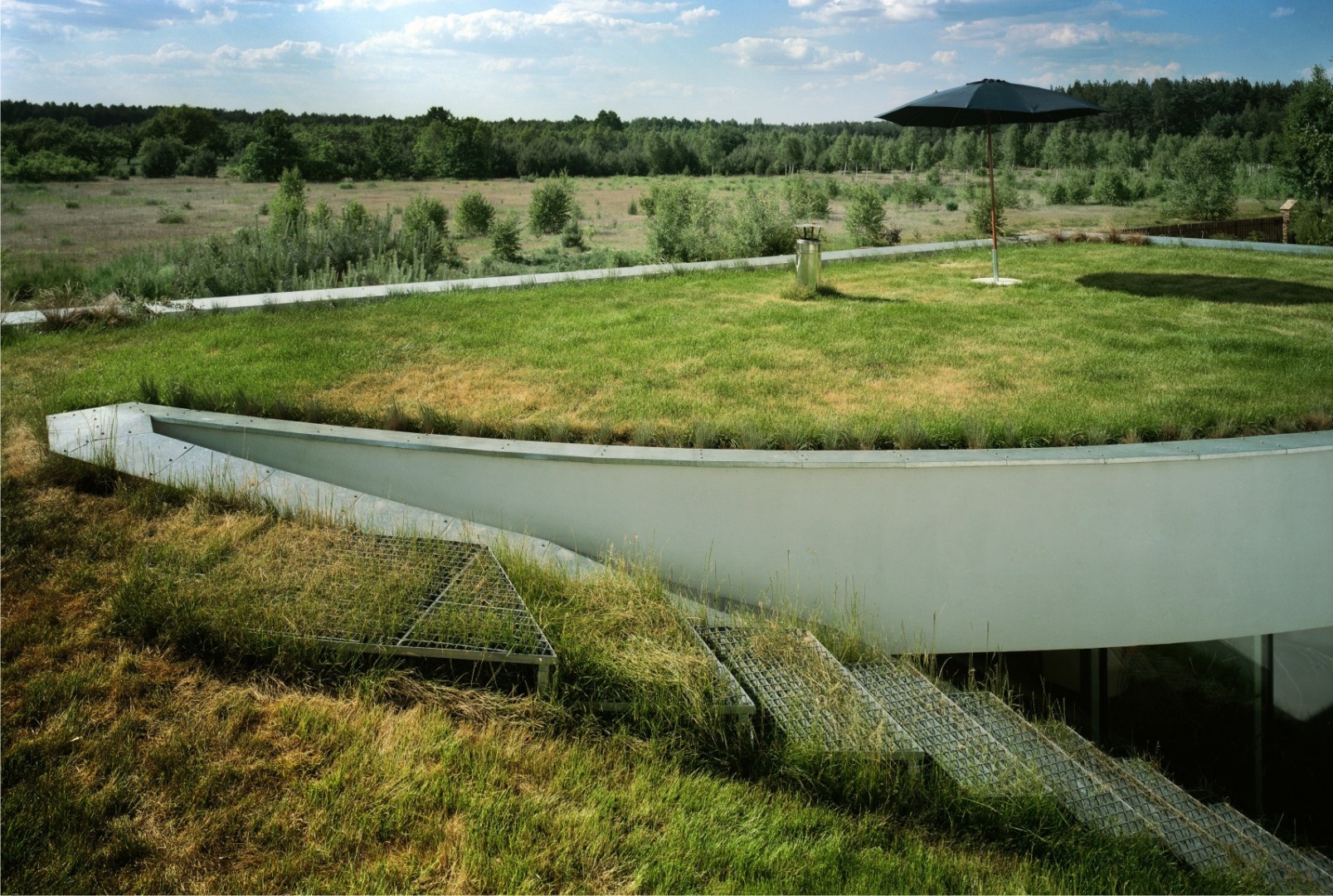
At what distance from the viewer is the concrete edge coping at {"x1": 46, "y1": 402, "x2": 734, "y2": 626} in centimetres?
375

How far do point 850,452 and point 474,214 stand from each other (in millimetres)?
12334

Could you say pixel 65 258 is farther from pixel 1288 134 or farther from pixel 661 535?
pixel 1288 134

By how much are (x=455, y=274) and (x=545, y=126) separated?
13237mm

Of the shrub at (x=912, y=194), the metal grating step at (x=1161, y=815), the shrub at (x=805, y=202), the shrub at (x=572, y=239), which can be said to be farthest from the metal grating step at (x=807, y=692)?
the shrub at (x=912, y=194)

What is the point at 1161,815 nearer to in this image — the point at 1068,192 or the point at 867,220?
the point at 867,220

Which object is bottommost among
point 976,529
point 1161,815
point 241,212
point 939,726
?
point 1161,815

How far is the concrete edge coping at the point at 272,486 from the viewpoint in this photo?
12.3 feet

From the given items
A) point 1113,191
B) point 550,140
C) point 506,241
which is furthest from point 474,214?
point 1113,191

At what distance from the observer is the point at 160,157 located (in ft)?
61.5

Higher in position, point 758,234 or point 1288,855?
point 758,234

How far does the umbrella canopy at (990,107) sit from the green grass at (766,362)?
1.49 m

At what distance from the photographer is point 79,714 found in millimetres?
2518

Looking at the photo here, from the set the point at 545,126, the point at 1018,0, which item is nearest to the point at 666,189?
the point at 1018,0

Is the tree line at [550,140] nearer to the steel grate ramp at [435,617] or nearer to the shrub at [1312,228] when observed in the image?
the shrub at [1312,228]
